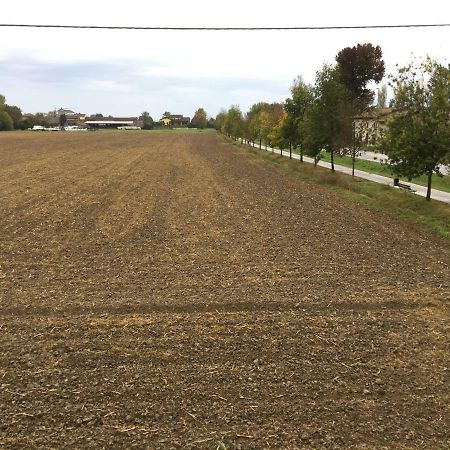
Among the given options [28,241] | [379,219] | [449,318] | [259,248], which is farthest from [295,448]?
[379,219]

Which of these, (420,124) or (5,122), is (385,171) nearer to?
(420,124)

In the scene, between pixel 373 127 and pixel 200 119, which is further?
pixel 200 119

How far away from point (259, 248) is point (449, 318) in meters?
4.61

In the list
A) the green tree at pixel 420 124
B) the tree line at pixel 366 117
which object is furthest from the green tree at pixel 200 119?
the green tree at pixel 420 124

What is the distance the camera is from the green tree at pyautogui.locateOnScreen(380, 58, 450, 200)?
1496 centimetres

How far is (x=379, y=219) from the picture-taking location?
46.7 ft

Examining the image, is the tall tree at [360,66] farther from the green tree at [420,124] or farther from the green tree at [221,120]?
the green tree at [221,120]

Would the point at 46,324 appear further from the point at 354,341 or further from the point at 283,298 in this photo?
the point at 354,341

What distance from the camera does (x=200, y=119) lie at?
177000 millimetres

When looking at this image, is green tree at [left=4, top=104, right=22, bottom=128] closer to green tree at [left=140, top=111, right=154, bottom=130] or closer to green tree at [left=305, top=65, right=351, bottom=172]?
green tree at [left=140, top=111, right=154, bottom=130]

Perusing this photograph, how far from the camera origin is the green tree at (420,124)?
15.0 metres

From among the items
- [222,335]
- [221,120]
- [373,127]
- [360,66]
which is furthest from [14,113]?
[222,335]

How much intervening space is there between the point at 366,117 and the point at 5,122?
366 feet

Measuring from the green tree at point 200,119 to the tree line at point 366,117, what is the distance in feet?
418
